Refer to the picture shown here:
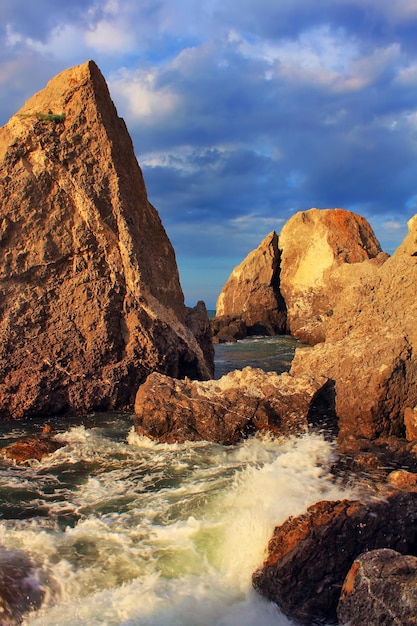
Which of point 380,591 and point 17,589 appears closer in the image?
point 380,591

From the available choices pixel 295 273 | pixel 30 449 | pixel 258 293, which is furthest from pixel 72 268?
pixel 295 273

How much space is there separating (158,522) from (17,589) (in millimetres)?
1634

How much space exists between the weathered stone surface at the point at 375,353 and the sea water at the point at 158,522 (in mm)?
881

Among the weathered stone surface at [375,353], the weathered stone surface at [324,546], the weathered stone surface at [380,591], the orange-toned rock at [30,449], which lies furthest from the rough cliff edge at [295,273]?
the weathered stone surface at [380,591]

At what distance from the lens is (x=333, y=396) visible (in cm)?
844

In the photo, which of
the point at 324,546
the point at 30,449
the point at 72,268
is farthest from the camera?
the point at 72,268

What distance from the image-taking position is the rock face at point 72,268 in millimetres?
10258

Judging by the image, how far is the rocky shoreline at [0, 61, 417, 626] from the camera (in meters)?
4.88

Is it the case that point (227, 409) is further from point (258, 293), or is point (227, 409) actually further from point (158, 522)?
point (258, 293)

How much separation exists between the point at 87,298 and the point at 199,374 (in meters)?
3.05

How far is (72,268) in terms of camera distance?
10797mm

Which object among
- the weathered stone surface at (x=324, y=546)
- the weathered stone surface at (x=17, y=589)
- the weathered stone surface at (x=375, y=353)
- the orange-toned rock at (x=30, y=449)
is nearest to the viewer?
the weathered stone surface at (x=17, y=589)

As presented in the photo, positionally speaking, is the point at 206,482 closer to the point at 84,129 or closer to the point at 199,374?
the point at 199,374

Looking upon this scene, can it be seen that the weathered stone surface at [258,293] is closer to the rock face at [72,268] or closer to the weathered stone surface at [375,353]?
the rock face at [72,268]
